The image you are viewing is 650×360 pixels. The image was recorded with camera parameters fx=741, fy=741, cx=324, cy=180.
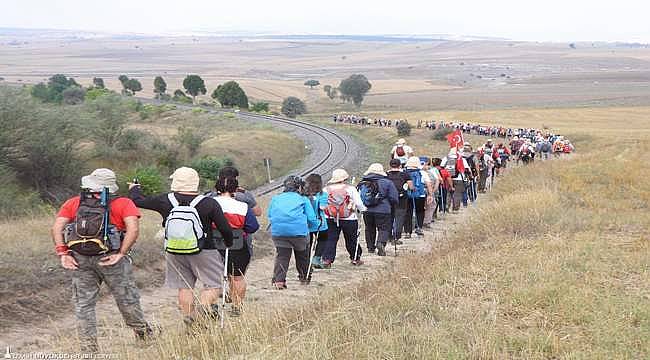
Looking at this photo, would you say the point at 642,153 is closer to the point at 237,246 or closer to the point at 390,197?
the point at 390,197

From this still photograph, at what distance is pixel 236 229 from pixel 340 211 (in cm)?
322

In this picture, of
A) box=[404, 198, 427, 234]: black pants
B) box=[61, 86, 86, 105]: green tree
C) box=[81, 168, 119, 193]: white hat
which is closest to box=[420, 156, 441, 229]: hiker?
box=[404, 198, 427, 234]: black pants

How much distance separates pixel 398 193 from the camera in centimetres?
1248

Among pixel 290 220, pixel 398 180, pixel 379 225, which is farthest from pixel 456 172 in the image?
pixel 290 220

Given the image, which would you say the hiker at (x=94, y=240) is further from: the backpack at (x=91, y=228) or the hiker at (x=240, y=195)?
the hiker at (x=240, y=195)

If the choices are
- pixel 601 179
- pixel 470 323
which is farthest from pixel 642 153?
pixel 470 323

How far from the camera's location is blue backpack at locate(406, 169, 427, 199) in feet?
44.2

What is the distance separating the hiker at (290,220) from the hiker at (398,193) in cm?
343

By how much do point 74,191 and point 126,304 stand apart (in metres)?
22.8

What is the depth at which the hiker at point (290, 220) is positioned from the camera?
8.95m

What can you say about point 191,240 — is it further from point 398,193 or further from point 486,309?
point 398,193

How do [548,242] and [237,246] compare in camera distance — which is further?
[548,242]

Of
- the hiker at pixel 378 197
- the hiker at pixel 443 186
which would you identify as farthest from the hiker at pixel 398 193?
the hiker at pixel 443 186

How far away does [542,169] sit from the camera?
23.4 metres
